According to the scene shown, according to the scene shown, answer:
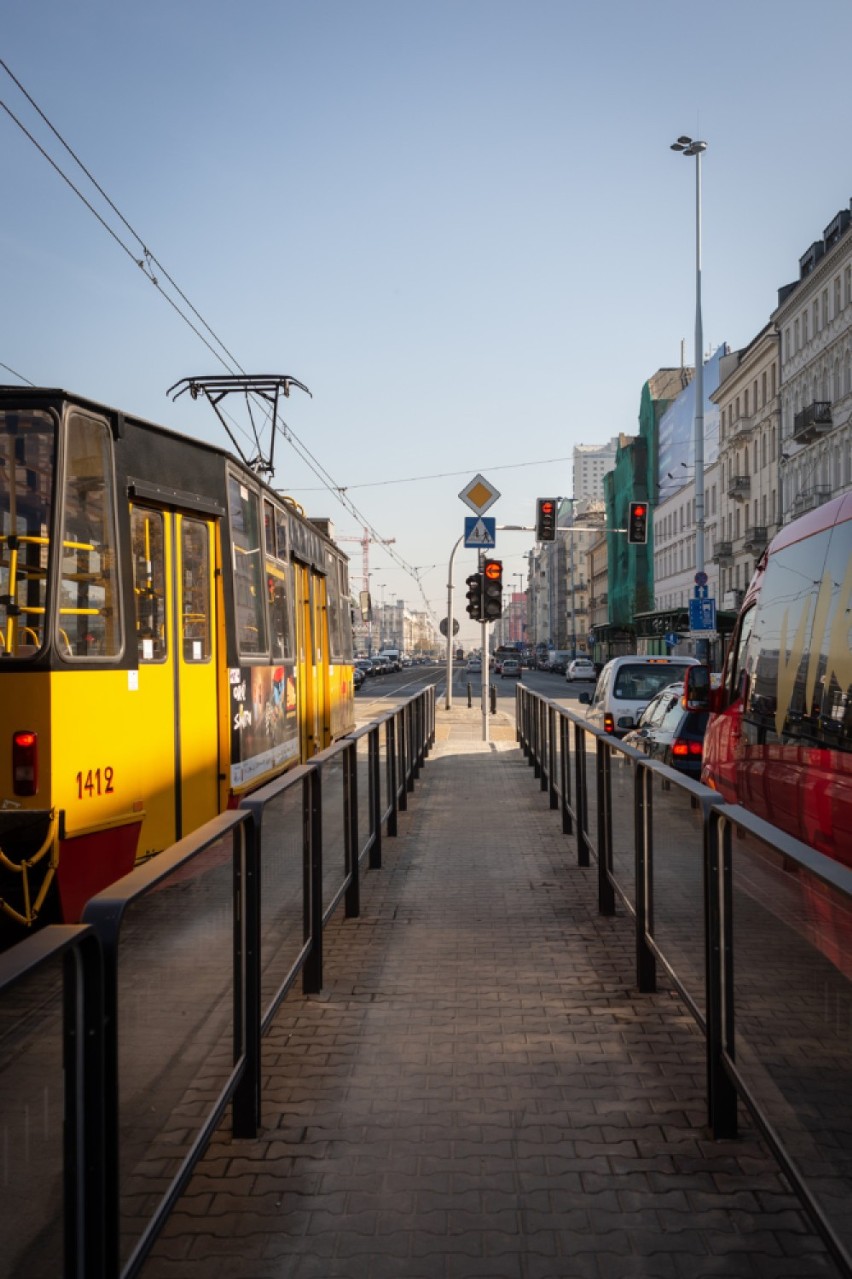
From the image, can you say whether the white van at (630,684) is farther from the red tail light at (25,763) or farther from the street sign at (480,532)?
the red tail light at (25,763)

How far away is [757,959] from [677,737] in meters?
8.51

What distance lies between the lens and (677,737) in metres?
11.9

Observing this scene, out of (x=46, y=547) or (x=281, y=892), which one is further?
(x=46, y=547)

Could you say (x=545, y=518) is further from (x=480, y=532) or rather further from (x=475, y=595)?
(x=480, y=532)

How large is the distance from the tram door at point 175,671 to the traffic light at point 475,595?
14.8 m

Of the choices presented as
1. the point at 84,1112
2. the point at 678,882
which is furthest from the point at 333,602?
the point at 84,1112

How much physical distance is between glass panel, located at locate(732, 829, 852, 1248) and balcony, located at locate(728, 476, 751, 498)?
59.2 meters

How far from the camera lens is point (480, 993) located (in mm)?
5941

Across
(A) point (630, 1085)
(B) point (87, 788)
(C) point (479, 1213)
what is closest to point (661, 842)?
(A) point (630, 1085)

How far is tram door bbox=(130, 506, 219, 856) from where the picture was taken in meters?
7.66

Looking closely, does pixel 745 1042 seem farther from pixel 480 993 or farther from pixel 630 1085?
pixel 480 993

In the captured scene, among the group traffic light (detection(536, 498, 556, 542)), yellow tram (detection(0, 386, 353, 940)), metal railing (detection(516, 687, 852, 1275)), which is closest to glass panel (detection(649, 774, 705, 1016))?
metal railing (detection(516, 687, 852, 1275))

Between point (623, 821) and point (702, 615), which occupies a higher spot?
point (702, 615)

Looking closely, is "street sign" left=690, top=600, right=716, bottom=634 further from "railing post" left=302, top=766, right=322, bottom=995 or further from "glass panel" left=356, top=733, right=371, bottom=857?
"railing post" left=302, top=766, right=322, bottom=995
